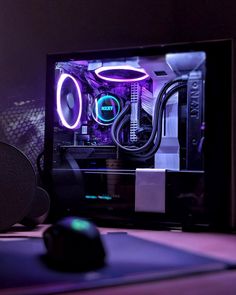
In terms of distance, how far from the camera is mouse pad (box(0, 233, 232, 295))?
0.41 meters

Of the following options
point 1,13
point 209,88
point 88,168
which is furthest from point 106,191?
point 1,13

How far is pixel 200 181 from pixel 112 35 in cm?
47

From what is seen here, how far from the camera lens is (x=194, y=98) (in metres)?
0.83

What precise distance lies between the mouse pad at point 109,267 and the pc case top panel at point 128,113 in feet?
0.91

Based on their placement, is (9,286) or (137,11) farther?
(137,11)

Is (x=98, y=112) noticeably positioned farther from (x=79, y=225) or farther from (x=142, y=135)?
(x=79, y=225)

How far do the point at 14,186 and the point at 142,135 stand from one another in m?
0.31

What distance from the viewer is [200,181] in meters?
0.79

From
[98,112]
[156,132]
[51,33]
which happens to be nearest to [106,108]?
[98,112]

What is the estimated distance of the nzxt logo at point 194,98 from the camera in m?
0.82

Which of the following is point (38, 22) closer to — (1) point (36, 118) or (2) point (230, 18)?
A: (1) point (36, 118)

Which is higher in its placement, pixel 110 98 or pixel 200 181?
pixel 110 98

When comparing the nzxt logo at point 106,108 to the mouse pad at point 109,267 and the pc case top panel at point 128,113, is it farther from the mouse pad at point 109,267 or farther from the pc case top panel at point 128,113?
the mouse pad at point 109,267

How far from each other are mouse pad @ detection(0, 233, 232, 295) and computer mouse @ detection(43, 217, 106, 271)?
0.05ft
